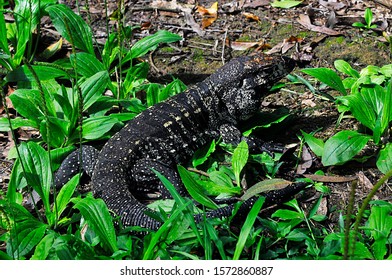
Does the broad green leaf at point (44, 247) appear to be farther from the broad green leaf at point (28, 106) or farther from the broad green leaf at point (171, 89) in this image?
the broad green leaf at point (171, 89)

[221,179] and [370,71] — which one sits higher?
[370,71]

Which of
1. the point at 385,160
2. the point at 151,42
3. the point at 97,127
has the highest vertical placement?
the point at 151,42

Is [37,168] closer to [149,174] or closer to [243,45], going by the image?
[149,174]

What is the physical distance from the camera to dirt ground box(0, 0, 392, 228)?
7.25 meters

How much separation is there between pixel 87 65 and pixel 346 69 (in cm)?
297

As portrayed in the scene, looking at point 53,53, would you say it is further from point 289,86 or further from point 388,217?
point 388,217

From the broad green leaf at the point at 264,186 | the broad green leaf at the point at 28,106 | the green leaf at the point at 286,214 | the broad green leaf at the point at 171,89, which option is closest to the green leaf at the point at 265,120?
the broad green leaf at the point at 171,89

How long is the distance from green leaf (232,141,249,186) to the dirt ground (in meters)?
0.79

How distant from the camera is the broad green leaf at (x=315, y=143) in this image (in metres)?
6.27

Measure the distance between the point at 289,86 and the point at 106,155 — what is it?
261 cm

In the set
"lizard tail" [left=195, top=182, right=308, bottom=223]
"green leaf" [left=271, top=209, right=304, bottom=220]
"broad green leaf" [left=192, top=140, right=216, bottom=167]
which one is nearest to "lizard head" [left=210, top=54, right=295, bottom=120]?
"broad green leaf" [left=192, top=140, right=216, bottom=167]

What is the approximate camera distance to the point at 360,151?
6.37m

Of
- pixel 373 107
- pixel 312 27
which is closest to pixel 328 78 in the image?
pixel 373 107

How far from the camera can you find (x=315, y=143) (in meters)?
6.34
